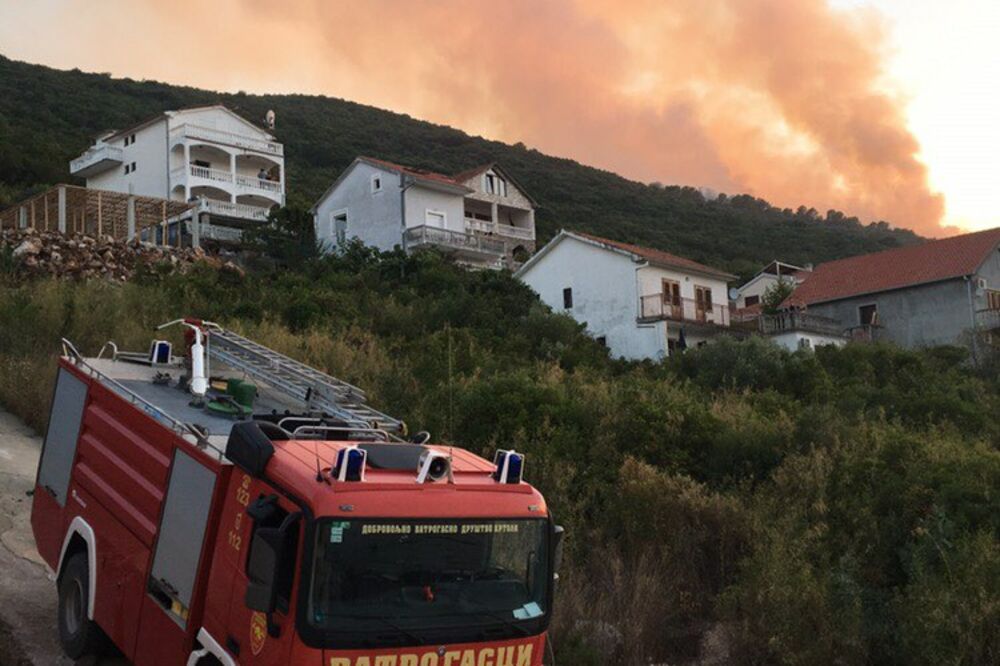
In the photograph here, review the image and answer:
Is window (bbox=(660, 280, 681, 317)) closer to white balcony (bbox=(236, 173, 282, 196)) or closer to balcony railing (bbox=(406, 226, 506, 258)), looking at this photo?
balcony railing (bbox=(406, 226, 506, 258))

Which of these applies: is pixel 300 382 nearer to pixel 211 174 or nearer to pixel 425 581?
pixel 425 581

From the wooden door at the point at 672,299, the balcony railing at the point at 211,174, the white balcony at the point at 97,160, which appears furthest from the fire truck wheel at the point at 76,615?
the white balcony at the point at 97,160

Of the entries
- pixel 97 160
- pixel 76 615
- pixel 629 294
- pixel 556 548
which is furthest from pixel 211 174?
pixel 556 548

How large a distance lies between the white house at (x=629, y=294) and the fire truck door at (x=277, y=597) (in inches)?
1278

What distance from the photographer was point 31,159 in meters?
51.1

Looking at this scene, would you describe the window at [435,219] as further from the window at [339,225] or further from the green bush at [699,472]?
the green bush at [699,472]

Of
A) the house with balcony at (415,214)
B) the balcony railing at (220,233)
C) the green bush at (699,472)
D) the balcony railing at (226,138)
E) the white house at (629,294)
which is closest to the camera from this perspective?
the green bush at (699,472)

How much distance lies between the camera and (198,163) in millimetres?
52344

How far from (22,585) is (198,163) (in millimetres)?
46282

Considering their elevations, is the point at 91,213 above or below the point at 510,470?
above

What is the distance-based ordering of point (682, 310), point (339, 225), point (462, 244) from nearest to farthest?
point (682, 310), point (462, 244), point (339, 225)

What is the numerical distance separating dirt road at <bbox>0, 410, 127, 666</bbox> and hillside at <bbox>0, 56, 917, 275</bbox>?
36.5 m

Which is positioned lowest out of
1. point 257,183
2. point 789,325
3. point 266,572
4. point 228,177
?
point 266,572

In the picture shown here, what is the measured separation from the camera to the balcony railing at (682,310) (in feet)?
127
